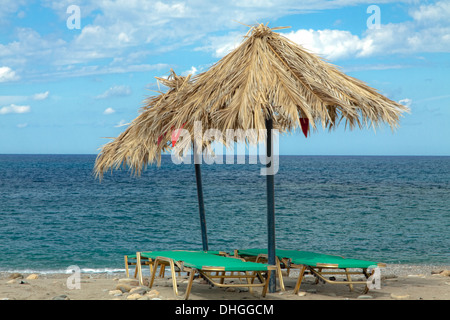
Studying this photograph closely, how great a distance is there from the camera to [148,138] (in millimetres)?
6305

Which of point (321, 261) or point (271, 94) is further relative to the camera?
point (321, 261)

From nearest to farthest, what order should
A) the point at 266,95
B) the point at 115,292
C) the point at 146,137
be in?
the point at 266,95
the point at 115,292
the point at 146,137

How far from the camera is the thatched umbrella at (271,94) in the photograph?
516cm

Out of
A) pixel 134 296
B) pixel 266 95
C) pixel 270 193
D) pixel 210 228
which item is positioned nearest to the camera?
pixel 266 95

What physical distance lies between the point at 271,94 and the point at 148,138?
180 centimetres

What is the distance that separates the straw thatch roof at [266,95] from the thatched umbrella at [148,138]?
19 millimetres

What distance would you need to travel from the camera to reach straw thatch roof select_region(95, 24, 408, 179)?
516 cm

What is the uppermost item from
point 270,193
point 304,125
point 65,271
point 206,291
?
point 304,125

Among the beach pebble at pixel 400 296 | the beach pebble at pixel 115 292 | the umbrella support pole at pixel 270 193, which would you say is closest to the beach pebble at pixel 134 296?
the beach pebble at pixel 115 292

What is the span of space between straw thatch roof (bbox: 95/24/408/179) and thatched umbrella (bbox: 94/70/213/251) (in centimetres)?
2

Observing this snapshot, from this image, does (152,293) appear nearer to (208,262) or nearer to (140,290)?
(140,290)

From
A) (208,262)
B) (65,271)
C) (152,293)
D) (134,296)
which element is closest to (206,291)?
(152,293)

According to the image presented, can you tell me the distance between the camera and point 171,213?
2258cm
